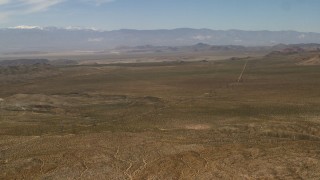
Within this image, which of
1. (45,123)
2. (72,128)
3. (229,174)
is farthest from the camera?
(45,123)

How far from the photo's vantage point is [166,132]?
5147cm

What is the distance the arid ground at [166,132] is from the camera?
37.9 meters

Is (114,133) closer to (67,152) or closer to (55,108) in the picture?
(67,152)

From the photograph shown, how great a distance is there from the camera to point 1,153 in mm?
43156

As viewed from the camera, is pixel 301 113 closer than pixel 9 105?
Yes

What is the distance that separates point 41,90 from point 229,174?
244 ft

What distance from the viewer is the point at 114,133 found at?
50531mm

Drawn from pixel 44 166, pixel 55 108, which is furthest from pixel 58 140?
pixel 55 108

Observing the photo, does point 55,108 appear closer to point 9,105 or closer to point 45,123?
point 9,105

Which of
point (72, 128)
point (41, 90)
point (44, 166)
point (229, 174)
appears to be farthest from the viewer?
point (41, 90)

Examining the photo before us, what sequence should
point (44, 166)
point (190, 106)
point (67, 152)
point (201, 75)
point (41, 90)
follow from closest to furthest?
point (44, 166), point (67, 152), point (190, 106), point (41, 90), point (201, 75)

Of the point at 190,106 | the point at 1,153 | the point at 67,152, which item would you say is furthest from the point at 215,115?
the point at 1,153

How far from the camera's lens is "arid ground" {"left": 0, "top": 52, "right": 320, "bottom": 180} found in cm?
3794

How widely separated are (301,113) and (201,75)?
6637cm
